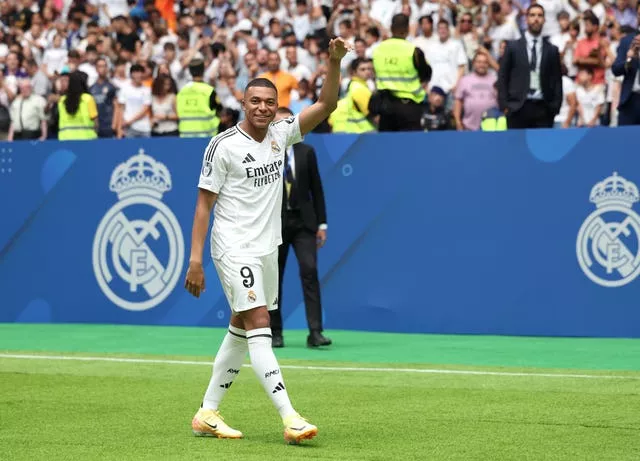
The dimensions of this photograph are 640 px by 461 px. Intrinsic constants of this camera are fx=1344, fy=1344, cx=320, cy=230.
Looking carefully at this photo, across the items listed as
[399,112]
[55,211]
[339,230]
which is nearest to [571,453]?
[339,230]

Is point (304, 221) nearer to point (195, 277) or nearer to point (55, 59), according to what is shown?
point (195, 277)

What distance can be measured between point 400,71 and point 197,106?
134 inches

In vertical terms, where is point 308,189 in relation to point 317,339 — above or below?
above

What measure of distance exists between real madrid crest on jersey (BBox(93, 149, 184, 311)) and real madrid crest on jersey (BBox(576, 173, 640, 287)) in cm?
511

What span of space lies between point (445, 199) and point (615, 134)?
211 cm

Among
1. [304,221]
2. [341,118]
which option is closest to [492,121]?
[341,118]

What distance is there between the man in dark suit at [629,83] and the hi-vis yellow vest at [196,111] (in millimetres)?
5852

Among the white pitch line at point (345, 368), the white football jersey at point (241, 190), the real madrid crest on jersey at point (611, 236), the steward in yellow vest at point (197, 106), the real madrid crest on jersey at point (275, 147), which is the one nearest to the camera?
the white football jersey at point (241, 190)

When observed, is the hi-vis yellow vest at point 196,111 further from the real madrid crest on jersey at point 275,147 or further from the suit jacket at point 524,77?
the real madrid crest on jersey at point 275,147

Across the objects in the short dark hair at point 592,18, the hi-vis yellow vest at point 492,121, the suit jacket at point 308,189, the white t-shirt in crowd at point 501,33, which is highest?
the short dark hair at point 592,18

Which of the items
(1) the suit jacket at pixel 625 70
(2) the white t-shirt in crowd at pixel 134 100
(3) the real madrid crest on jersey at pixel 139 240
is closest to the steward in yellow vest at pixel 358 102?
(3) the real madrid crest on jersey at pixel 139 240

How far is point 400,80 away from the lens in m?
17.2

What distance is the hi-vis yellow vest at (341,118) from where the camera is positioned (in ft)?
61.0

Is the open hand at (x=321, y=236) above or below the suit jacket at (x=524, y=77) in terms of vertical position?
below
